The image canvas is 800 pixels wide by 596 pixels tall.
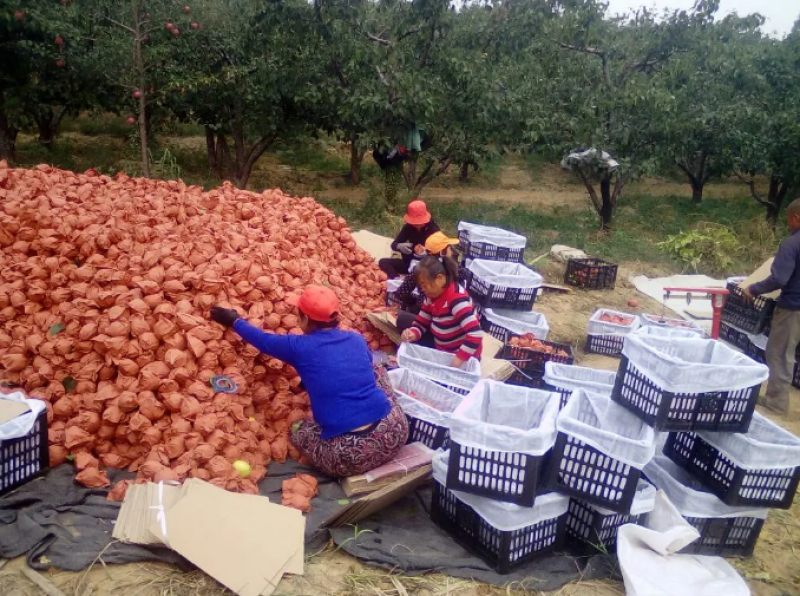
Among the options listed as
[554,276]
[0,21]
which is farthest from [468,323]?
[0,21]

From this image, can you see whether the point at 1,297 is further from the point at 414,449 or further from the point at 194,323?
the point at 414,449

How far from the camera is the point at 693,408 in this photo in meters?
3.16

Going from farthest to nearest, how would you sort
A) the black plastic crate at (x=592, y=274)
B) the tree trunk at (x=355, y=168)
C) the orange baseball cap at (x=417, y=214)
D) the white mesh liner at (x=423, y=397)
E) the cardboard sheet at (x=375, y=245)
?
1. the tree trunk at (x=355, y=168)
2. the black plastic crate at (x=592, y=274)
3. the cardboard sheet at (x=375, y=245)
4. the orange baseball cap at (x=417, y=214)
5. the white mesh liner at (x=423, y=397)

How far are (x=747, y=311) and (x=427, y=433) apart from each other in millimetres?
3811

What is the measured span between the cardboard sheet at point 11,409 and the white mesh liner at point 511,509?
2.09 m

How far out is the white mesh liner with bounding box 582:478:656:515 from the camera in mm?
3041

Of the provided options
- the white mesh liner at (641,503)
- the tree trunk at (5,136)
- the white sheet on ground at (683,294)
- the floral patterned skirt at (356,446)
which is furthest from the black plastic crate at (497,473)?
the tree trunk at (5,136)

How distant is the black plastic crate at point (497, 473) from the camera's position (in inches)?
112

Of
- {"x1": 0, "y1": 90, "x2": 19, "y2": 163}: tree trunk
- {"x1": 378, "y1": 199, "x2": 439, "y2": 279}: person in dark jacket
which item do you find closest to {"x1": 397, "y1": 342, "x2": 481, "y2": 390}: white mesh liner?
{"x1": 378, "y1": 199, "x2": 439, "y2": 279}: person in dark jacket

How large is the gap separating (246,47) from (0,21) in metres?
3.57

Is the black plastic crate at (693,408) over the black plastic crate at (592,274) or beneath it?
over

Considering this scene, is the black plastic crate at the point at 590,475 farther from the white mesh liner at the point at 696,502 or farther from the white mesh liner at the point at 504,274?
the white mesh liner at the point at 504,274

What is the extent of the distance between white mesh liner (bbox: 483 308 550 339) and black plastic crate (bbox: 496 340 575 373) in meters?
0.60

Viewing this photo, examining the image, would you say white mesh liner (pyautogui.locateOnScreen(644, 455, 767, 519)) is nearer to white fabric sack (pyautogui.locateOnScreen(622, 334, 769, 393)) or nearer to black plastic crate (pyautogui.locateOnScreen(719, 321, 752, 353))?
white fabric sack (pyautogui.locateOnScreen(622, 334, 769, 393))
